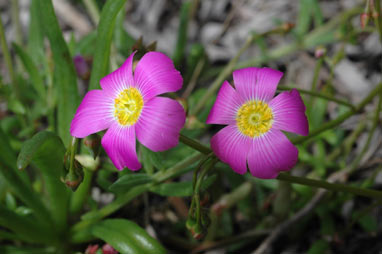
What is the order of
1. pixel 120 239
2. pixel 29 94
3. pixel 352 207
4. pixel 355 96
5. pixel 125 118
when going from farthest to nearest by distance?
pixel 355 96, pixel 29 94, pixel 352 207, pixel 120 239, pixel 125 118

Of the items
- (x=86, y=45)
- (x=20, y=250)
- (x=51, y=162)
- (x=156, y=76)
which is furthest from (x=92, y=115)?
(x=86, y=45)

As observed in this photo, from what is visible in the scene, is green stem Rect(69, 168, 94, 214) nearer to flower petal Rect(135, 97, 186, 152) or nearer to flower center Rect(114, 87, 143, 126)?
flower center Rect(114, 87, 143, 126)

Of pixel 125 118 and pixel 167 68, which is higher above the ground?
pixel 167 68

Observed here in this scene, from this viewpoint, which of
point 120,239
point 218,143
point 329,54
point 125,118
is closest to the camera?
point 218,143

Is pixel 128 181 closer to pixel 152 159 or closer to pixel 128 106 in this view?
pixel 152 159

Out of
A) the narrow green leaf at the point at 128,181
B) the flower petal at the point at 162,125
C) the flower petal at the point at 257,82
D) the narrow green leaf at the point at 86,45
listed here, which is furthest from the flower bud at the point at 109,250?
the narrow green leaf at the point at 86,45

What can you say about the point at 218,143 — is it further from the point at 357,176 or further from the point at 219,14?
the point at 219,14

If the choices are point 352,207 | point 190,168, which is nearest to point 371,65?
point 352,207

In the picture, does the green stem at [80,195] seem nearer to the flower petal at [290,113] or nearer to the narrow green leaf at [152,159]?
the narrow green leaf at [152,159]
